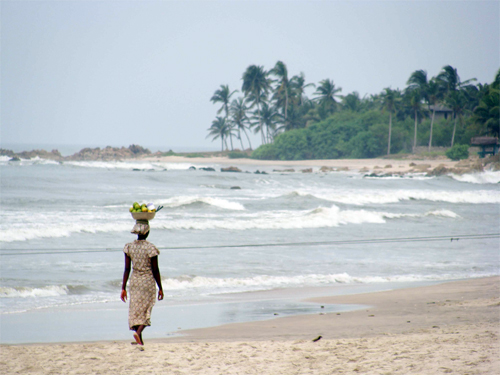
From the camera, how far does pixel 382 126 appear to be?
65062 millimetres

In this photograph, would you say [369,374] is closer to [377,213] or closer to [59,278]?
[59,278]

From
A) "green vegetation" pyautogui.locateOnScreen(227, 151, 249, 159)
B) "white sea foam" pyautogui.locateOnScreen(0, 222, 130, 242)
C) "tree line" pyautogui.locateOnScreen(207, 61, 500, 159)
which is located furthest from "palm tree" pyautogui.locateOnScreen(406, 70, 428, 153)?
"white sea foam" pyautogui.locateOnScreen(0, 222, 130, 242)

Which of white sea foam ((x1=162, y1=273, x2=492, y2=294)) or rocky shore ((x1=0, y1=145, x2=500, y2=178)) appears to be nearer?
white sea foam ((x1=162, y1=273, x2=492, y2=294))

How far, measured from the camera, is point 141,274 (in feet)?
16.1

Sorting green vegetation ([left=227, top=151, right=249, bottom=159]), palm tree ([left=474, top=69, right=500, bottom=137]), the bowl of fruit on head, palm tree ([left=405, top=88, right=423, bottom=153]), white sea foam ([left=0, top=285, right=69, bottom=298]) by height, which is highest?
palm tree ([left=405, top=88, right=423, bottom=153])

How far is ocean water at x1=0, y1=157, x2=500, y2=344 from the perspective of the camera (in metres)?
9.36

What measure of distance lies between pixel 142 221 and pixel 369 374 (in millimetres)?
2313

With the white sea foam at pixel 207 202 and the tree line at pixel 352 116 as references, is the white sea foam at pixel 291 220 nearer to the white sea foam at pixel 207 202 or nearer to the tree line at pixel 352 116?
the white sea foam at pixel 207 202

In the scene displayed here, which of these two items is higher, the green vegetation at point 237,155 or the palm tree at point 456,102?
the palm tree at point 456,102

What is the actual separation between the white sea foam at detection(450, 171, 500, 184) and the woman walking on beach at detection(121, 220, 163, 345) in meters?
38.7

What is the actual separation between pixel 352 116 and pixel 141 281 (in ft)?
220

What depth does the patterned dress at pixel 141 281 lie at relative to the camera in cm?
486

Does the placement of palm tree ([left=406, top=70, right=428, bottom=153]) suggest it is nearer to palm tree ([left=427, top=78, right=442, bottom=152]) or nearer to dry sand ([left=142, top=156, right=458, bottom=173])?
palm tree ([left=427, top=78, right=442, bottom=152])

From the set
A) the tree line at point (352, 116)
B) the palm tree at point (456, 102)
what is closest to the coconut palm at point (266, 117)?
the tree line at point (352, 116)
